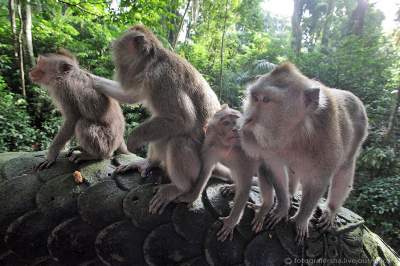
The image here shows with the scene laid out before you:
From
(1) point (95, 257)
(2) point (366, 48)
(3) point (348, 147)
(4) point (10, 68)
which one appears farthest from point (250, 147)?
(2) point (366, 48)

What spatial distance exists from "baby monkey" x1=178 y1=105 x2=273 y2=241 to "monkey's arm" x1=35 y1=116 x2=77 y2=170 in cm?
82

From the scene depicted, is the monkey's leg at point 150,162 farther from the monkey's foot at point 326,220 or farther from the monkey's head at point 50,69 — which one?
the monkey's head at point 50,69

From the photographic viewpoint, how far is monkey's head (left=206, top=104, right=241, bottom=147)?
214cm

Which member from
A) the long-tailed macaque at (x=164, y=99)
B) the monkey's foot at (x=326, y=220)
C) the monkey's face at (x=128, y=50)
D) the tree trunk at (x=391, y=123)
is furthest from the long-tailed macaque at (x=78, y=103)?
the tree trunk at (x=391, y=123)

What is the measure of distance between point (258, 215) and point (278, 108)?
0.56 meters

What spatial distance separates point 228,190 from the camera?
1928 mm

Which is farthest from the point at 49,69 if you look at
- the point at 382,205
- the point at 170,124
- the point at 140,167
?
the point at 382,205

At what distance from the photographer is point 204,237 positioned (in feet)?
4.91

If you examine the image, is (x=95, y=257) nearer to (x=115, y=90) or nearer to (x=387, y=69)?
(x=115, y=90)

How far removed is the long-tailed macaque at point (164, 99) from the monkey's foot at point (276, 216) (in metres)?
0.51

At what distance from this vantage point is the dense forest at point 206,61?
6215 mm

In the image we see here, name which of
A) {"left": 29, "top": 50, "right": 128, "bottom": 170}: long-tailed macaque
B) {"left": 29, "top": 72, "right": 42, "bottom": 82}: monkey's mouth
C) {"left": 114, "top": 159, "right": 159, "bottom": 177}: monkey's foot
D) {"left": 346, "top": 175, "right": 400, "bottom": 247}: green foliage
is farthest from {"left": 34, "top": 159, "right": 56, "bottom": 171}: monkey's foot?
{"left": 346, "top": 175, "right": 400, "bottom": 247}: green foliage

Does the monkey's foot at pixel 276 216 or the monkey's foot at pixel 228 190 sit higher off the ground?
the monkey's foot at pixel 228 190

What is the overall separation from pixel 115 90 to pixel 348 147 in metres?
1.87
